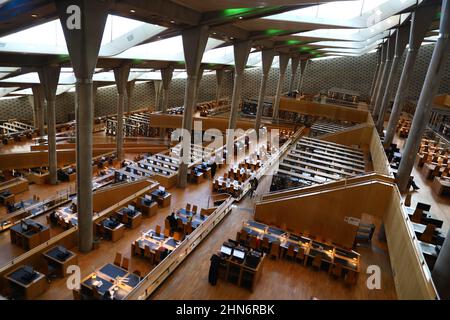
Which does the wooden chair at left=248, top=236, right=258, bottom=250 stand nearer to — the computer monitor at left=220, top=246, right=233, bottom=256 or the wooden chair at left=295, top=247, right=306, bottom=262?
the wooden chair at left=295, top=247, right=306, bottom=262

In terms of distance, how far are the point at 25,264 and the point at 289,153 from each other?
525 inches

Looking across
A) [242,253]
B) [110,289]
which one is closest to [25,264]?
[110,289]

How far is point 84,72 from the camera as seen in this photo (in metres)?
9.72

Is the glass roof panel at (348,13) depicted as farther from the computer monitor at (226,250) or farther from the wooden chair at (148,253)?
the wooden chair at (148,253)

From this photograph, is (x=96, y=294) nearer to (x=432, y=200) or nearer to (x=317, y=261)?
(x=317, y=261)

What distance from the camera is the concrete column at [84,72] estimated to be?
9.02 meters

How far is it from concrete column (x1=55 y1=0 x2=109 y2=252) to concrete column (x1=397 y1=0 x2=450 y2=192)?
1056 centimetres

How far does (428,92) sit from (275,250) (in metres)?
7.38

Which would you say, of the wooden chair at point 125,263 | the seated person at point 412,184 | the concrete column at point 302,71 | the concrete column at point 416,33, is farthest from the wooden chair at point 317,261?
the concrete column at point 302,71

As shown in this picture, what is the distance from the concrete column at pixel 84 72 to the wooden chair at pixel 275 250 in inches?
261

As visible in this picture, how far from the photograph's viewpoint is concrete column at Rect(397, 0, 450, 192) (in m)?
10.2

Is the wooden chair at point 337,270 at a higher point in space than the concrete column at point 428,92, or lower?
lower
